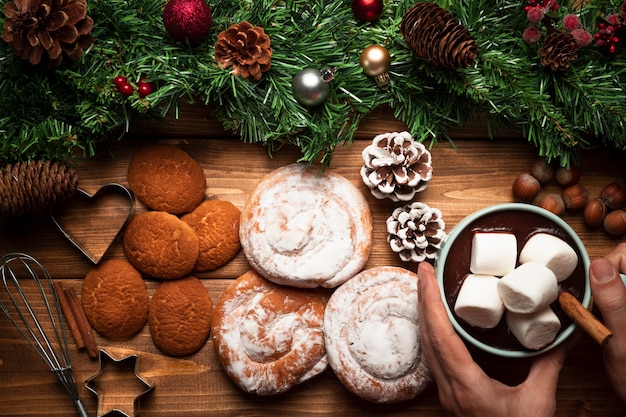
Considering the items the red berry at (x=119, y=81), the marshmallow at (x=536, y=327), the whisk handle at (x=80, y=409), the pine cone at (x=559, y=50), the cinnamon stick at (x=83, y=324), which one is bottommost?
the whisk handle at (x=80, y=409)

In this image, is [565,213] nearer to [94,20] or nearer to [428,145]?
[428,145]

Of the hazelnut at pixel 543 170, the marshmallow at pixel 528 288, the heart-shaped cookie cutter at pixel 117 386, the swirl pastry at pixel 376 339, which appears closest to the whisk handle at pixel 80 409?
the heart-shaped cookie cutter at pixel 117 386

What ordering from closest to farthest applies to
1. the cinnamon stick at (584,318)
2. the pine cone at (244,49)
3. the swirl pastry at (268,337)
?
the cinnamon stick at (584,318)
the pine cone at (244,49)
the swirl pastry at (268,337)

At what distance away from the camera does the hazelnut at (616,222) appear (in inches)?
46.7

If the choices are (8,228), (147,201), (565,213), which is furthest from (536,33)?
(8,228)

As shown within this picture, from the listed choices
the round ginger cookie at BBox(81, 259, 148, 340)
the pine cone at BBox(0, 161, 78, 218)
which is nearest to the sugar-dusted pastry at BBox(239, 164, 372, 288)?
the round ginger cookie at BBox(81, 259, 148, 340)

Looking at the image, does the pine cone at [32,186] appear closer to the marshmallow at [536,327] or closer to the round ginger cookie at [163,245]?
the round ginger cookie at [163,245]

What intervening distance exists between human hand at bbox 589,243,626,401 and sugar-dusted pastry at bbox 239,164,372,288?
1.41 feet

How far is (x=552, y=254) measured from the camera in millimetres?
1021

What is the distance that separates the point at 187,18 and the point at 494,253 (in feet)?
2.32

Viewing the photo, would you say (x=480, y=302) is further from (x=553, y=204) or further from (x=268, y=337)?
(x=268, y=337)

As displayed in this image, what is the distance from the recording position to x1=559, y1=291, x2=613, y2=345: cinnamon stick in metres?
0.94

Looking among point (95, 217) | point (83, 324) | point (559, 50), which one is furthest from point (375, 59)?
point (83, 324)

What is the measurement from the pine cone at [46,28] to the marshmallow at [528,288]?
89 cm
